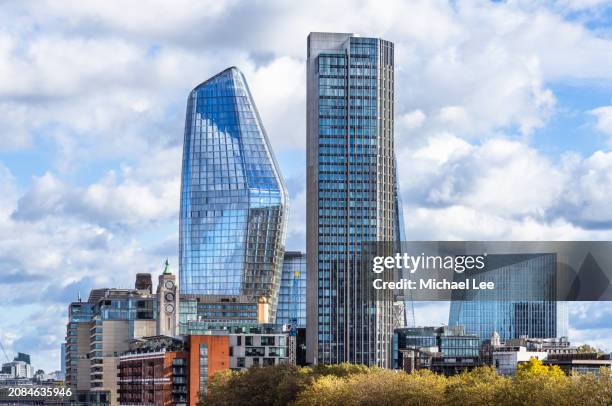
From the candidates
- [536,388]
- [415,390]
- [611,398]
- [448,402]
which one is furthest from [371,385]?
[611,398]

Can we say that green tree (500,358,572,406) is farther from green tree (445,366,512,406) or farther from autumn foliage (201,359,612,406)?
green tree (445,366,512,406)

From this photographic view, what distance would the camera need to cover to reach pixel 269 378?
19388 cm

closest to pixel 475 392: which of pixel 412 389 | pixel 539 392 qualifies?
pixel 539 392

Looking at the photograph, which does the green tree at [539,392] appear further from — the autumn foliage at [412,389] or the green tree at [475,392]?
the green tree at [475,392]

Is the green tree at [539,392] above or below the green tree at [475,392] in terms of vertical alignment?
above

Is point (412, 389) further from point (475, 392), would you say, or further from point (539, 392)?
point (539, 392)

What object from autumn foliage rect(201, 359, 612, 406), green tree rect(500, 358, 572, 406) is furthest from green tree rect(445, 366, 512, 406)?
green tree rect(500, 358, 572, 406)

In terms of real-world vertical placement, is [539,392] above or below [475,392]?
above

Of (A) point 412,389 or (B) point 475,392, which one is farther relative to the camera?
(A) point 412,389

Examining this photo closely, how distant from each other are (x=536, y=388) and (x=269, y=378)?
→ 259 feet

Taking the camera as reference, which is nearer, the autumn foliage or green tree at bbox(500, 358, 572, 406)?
green tree at bbox(500, 358, 572, 406)

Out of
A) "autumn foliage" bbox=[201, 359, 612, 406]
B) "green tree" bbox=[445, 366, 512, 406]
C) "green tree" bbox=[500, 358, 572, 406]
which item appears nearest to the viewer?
"green tree" bbox=[500, 358, 572, 406]

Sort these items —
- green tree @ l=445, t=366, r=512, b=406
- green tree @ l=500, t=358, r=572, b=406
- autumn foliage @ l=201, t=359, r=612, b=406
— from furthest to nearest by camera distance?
green tree @ l=445, t=366, r=512, b=406 → autumn foliage @ l=201, t=359, r=612, b=406 → green tree @ l=500, t=358, r=572, b=406

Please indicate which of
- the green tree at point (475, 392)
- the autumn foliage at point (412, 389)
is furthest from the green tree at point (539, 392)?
the green tree at point (475, 392)
